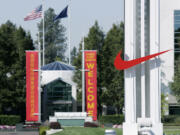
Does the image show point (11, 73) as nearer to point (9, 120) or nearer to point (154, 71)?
point (9, 120)

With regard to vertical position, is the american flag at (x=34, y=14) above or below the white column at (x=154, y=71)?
above

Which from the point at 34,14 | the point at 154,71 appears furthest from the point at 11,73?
the point at 154,71

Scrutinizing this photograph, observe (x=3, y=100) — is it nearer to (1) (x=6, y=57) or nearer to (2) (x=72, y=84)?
(1) (x=6, y=57)

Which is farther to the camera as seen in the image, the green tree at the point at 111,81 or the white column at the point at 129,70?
the green tree at the point at 111,81

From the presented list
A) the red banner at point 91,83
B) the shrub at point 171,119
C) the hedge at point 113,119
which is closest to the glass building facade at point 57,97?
the hedge at point 113,119

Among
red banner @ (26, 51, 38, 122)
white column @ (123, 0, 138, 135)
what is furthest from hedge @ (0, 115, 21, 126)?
white column @ (123, 0, 138, 135)

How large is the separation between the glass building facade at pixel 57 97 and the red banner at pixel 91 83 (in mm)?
12313

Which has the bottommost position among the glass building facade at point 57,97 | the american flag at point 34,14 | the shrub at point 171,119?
the shrub at point 171,119

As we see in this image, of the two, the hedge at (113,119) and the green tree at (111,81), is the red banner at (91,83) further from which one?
the green tree at (111,81)

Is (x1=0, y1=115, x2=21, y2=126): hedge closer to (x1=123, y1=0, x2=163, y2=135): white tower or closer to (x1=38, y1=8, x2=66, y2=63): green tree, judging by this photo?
(x1=123, y1=0, x2=163, y2=135): white tower

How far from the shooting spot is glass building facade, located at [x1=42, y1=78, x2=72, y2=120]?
74.7m

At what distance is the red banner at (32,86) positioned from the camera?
62625mm

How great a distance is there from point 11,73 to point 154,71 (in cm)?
3632

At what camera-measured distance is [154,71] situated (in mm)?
36375
